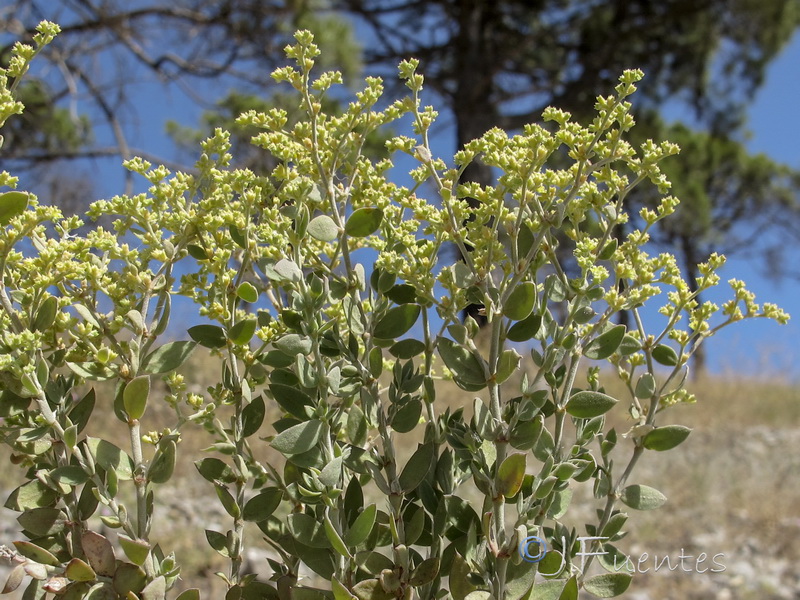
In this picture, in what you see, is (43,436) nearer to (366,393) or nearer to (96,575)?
(96,575)

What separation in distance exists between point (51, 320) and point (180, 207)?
0.12m

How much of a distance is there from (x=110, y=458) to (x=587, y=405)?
0.31m

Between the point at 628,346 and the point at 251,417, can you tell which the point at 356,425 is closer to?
the point at 251,417

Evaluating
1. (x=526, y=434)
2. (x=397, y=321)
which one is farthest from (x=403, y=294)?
(x=526, y=434)

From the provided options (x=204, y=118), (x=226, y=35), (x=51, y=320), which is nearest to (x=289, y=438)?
(x=51, y=320)

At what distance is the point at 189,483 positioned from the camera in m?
3.57

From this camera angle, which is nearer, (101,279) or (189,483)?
(101,279)

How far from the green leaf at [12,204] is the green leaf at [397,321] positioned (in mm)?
240

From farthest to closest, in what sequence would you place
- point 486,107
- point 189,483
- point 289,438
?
1. point 486,107
2. point 189,483
3. point 289,438

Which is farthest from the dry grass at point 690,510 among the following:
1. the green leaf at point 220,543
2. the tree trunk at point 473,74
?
the tree trunk at point 473,74

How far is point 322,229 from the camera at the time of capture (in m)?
0.48

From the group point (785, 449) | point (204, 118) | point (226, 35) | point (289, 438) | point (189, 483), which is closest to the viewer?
point (289, 438)

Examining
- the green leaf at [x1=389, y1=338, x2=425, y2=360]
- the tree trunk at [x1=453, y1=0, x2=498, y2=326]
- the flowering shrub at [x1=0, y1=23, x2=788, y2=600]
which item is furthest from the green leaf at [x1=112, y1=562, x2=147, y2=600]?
the tree trunk at [x1=453, y1=0, x2=498, y2=326]

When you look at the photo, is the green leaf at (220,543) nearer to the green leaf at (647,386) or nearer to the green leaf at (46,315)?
the green leaf at (46,315)
